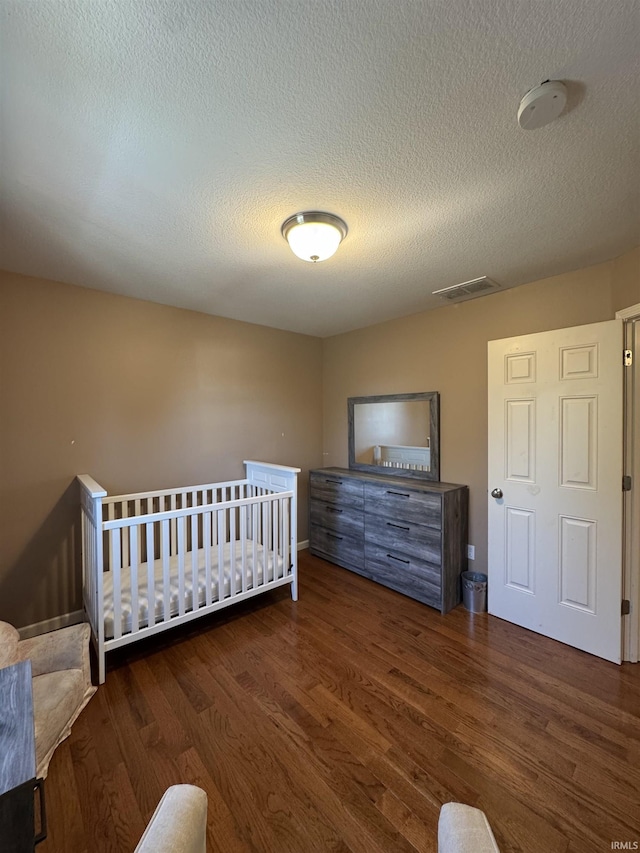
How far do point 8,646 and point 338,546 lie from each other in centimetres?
239

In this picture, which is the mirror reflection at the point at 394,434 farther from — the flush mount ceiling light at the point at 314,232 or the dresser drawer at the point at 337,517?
the flush mount ceiling light at the point at 314,232

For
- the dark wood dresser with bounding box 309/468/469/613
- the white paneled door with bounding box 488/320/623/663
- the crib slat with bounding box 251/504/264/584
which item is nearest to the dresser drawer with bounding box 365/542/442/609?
the dark wood dresser with bounding box 309/468/469/613

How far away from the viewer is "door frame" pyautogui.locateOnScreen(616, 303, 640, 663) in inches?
77.6

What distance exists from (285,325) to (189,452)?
5.31 feet

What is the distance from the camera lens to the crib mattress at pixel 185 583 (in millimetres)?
2010

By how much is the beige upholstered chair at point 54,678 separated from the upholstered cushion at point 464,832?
62.9 inches

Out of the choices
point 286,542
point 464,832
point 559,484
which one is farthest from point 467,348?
point 464,832

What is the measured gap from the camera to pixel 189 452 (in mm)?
3041

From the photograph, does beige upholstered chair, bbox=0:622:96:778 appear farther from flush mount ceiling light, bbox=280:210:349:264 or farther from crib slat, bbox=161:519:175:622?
flush mount ceiling light, bbox=280:210:349:264

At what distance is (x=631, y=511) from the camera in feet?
6.51

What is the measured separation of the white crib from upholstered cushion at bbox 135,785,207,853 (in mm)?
1349

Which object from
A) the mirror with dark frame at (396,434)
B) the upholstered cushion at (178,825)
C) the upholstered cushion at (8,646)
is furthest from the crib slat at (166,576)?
the mirror with dark frame at (396,434)

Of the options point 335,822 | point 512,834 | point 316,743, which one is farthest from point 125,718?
point 512,834

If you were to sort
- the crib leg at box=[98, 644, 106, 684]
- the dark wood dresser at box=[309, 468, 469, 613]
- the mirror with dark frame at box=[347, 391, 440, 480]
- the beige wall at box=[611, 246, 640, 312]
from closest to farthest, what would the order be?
the crib leg at box=[98, 644, 106, 684]
the beige wall at box=[611, 246, 640, 312]
the dark wood dresser at box=[309, 468, 469, 613]
the mirror with dark frame at box=[347, 391, 440, 480]
